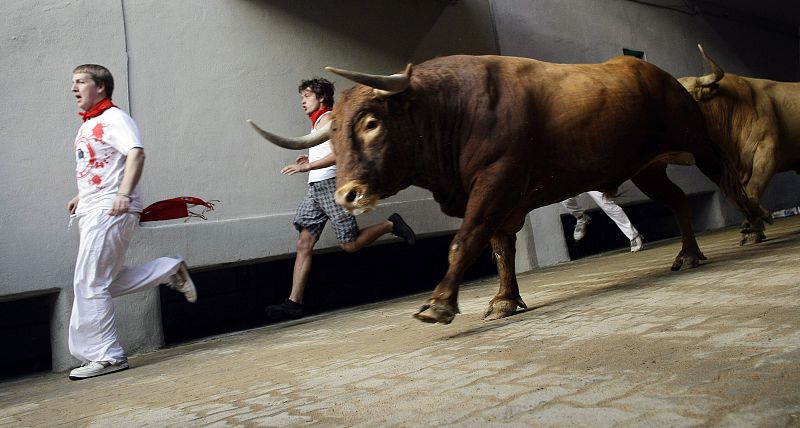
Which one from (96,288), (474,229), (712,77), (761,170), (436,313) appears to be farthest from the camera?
(712,77)

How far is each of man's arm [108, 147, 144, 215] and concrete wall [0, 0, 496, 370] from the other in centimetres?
124

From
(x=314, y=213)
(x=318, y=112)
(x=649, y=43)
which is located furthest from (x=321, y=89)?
(x=649, y=43)

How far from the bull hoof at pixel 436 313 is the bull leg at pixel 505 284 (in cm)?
82

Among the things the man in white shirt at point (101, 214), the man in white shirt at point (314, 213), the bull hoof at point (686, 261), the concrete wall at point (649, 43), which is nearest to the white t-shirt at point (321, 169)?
the man in white shirt at point (314, 213)

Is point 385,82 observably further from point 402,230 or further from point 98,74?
point 402,230

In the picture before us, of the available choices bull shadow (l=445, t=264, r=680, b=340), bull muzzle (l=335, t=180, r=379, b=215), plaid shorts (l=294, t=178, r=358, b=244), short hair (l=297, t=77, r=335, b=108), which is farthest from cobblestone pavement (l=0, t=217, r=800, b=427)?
short hair (l=297, t=77, r=335, b=108)

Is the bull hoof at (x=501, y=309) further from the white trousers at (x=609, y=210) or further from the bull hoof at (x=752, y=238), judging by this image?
the white trousers at (x=609, y=210)

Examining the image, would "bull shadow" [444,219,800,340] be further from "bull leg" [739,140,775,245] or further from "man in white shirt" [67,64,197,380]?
"man in white shirt" [67,64,197,380]

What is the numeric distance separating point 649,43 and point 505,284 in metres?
8.95

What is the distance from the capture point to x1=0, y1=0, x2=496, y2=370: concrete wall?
5.99 meters

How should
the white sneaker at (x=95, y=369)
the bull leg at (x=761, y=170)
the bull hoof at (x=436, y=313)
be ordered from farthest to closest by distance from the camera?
the bull leg at (x=761, y=170) < the white sneaker at (x=95, y=369) < the bull hoof at (x=436, y=313)

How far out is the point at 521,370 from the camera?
294cm

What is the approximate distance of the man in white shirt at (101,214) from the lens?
16.9 ft

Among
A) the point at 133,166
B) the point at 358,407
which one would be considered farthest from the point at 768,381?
the point at 133,166
